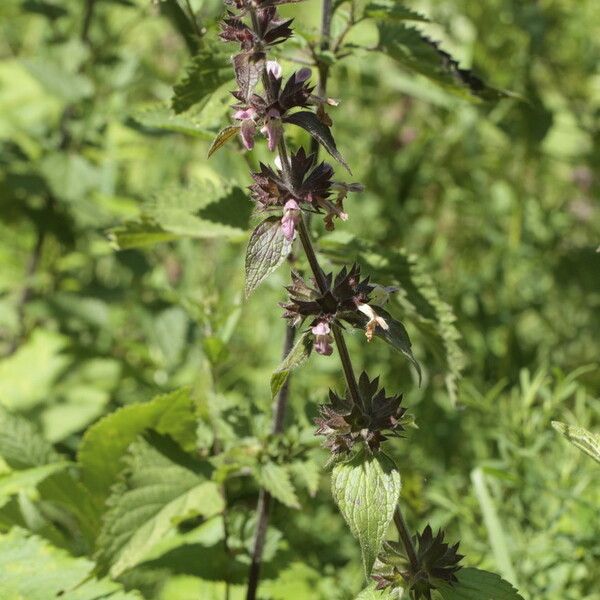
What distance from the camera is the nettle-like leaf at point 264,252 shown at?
36.9 inches

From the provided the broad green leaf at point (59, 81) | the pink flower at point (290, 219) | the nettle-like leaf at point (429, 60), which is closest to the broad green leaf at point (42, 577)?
the pink flower at point (290, 219)

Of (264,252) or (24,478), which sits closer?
(264,252)

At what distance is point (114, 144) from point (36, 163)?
37 centimetres

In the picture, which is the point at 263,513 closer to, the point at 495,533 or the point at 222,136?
the point at 495,533

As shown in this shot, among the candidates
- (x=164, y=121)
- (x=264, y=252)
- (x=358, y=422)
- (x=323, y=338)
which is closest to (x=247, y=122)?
(x=264, y=252)

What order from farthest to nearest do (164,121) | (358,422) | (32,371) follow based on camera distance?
(32,371)
(164,121)
(358,422)

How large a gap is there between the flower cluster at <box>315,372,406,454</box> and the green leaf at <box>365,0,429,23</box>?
0.65 metres

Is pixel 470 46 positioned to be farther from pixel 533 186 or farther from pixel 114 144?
pixel 114 144

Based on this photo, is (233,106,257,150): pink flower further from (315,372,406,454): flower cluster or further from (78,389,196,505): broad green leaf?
(78,389,196,505): broad green leaf

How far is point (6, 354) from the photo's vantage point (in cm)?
255

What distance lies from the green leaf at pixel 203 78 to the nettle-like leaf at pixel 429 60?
0.29 meters

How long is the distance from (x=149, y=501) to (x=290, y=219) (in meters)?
0.63

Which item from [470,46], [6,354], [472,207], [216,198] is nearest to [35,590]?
[216,198]

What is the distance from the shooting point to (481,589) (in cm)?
104
